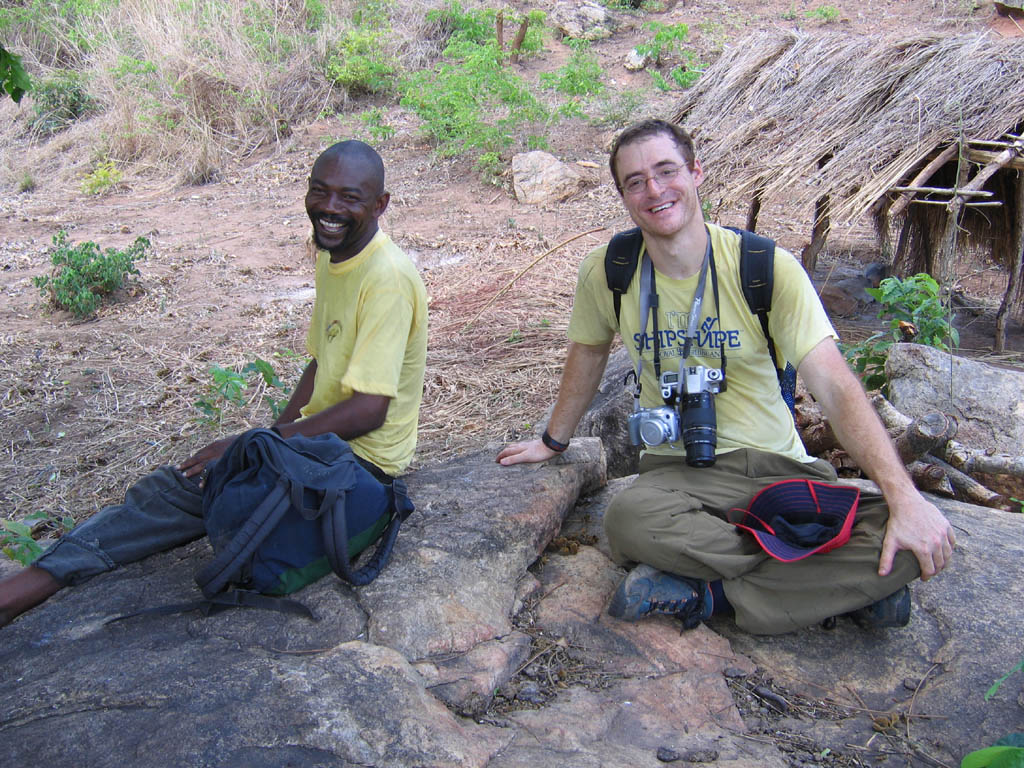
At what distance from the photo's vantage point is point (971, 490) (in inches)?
145

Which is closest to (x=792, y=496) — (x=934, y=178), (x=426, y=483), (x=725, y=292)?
(x=725, y=292)

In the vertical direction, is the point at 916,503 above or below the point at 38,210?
below

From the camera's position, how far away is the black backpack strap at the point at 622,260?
9.02 ft

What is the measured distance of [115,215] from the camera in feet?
32.3

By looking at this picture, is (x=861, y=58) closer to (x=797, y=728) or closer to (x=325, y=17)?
(x=797, y=728)

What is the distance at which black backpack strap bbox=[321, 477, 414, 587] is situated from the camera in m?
2.29

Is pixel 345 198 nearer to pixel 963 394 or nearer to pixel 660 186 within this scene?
pixel 660 186

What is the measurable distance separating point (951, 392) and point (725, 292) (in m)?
2.18

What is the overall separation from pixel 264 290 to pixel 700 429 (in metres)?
5.60

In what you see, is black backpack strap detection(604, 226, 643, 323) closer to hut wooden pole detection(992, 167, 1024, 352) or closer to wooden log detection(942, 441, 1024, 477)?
wooden log detection(942, 441, 1024, 477)

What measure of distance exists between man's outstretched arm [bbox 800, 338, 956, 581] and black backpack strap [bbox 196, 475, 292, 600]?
4.90ft

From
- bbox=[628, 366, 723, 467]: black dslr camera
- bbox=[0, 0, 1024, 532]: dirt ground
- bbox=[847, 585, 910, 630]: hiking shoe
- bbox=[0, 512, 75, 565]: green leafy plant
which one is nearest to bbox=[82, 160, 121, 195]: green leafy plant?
bbox=[0, 0, 1024, 532]: dirt ground

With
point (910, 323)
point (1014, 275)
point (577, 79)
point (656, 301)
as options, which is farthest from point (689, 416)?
point (577, 79)

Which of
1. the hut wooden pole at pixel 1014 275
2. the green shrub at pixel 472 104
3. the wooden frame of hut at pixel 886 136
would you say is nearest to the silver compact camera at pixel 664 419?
the wooden frame of hut at pixel 886 136
